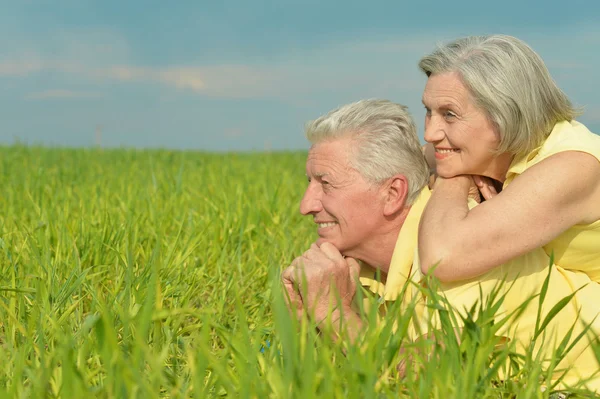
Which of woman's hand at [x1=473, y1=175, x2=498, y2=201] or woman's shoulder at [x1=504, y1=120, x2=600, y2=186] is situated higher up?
woman's shoulder at [x1=504, y1=120, x2=600, y2=186]

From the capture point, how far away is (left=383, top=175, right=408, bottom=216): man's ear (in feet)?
10.4

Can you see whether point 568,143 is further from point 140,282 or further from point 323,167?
point 140,282

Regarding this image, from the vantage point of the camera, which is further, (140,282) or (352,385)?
(140,282)

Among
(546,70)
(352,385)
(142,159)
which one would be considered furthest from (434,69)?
(142,159)

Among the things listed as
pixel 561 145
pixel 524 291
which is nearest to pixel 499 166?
pixel 561 145

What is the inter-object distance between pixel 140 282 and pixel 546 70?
2030 mm

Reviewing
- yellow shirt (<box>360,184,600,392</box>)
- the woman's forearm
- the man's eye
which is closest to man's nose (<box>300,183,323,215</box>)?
yellow shirt (<box>360,184,600,392</box>)

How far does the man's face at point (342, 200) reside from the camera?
3180 mm

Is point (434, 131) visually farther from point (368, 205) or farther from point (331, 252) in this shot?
point (331, 252)

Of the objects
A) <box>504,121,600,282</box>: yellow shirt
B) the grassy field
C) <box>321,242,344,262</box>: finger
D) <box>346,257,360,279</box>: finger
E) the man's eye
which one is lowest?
the grassy field

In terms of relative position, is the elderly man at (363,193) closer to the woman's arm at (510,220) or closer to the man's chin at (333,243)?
the man's chin at (333,243)

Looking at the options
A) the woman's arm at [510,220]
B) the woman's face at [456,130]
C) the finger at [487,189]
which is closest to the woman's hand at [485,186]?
the finger at [487,189]

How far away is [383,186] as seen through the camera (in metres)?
3.17

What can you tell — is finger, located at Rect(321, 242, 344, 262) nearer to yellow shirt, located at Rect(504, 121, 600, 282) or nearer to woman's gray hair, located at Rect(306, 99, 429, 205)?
woman's gray hair, located at Rect(306, 99, 429, 205)
